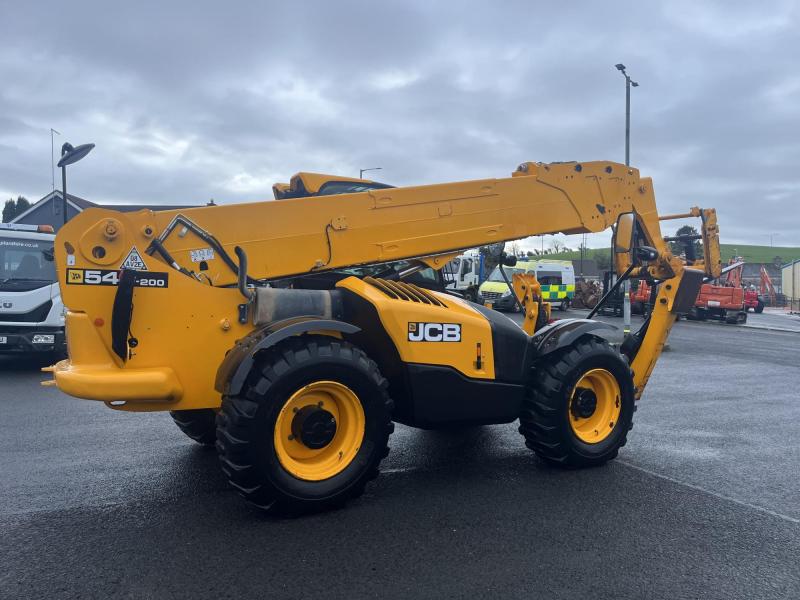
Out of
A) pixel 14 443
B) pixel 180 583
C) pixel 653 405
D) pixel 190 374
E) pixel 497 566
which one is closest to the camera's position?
pixel 180 583

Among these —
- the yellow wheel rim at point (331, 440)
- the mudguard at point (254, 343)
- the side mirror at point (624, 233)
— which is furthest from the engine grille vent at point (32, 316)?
the side mirror at point (624, 233)

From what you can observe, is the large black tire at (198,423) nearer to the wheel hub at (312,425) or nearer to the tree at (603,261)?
the wheel hub at (312,425)

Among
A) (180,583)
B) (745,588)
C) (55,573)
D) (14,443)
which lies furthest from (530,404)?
(14,443)

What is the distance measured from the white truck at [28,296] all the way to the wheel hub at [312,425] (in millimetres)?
7345

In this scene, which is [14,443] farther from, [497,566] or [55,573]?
[497,566]

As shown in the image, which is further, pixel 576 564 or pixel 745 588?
pixel 576 564

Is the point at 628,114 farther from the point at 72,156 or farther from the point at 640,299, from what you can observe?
the point at 72,156

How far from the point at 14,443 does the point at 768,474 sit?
22.6 feet

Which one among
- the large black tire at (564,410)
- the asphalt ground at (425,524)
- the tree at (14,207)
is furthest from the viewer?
the tree at (14,207)

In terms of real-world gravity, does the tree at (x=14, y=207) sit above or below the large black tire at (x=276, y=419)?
above

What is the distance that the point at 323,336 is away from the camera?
4.34 meters

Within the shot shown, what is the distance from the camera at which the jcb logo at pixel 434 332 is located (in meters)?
4.57

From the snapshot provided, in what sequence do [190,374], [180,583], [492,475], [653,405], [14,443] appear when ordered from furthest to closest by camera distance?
[653,405], [14,443], [492,475], [190,374], [180,583]

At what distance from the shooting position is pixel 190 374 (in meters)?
4.39
